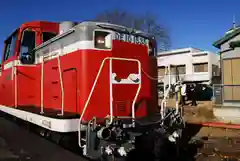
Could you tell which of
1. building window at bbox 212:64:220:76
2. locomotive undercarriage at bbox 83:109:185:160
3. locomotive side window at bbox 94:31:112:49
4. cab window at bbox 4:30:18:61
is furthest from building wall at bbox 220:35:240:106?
building window at bbox 212:64:220:76

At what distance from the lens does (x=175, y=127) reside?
17.8 ft

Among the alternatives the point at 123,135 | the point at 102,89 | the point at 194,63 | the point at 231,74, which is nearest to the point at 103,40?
the point at 102,89

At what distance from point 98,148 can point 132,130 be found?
65 centimetres

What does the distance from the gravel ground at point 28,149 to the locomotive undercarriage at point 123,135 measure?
662 mm

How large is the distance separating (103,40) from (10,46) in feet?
14.0

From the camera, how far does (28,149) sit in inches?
217

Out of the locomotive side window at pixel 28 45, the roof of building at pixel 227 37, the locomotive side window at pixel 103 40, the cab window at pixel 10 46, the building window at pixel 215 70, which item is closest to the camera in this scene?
the locomotive side window at pixel 103 40

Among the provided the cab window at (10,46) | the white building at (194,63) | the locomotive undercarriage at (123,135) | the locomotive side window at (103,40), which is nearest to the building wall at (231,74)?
the locomotive undercarriage at (123,135)

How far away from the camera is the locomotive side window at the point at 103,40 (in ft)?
16.7

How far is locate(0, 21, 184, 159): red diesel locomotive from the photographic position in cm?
443

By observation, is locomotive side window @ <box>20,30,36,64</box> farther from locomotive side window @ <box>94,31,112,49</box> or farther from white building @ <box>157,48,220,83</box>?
white building @ <box>157,48,220,83</box>

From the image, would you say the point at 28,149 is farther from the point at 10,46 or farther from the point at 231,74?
the point at 231,74

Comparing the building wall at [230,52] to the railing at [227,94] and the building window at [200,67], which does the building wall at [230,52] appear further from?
the building window at [200,67]

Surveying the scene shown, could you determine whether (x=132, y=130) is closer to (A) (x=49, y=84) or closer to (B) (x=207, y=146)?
(A) (x=49, y=84)
